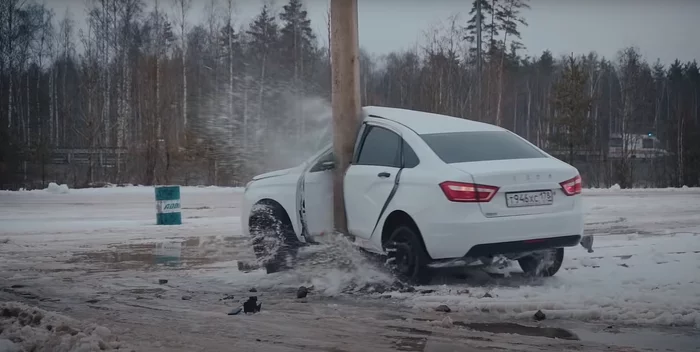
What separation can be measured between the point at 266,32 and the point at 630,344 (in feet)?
73.3

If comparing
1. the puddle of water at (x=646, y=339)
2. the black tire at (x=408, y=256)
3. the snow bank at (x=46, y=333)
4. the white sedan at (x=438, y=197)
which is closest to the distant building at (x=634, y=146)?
the white sedan at (x=438, y=197)

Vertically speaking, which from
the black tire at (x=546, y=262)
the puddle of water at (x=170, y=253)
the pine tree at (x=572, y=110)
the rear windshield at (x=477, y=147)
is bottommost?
the puddle of water at (x=170, y=253)

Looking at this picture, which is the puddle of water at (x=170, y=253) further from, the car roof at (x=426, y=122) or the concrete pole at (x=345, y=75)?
the car roof at (x=426, y=122)

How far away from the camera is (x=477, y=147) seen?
8.16 m

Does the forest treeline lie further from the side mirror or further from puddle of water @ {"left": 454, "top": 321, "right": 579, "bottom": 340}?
puddle of water @ {"left": 454, "top": 321, "right": 579, "bottom": 340}

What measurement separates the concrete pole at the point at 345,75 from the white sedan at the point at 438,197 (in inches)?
7.0

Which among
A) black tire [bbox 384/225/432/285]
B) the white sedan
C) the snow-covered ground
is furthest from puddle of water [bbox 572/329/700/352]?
black tire [bbox 384/225/432/285]

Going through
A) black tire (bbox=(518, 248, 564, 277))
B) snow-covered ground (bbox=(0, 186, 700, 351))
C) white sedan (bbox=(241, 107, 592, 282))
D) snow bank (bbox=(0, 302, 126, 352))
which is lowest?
snow-covered ground (bbox=(0, 186, 700, 351))

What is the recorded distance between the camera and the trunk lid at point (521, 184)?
7332 mm

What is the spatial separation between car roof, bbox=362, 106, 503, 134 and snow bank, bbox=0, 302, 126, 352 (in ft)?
12.8

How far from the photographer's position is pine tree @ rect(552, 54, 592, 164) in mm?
36219

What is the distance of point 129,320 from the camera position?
6.75 meters

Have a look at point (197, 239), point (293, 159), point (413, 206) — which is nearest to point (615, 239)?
point (293, 159)

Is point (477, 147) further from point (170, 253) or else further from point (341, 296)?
point (170, 253)
